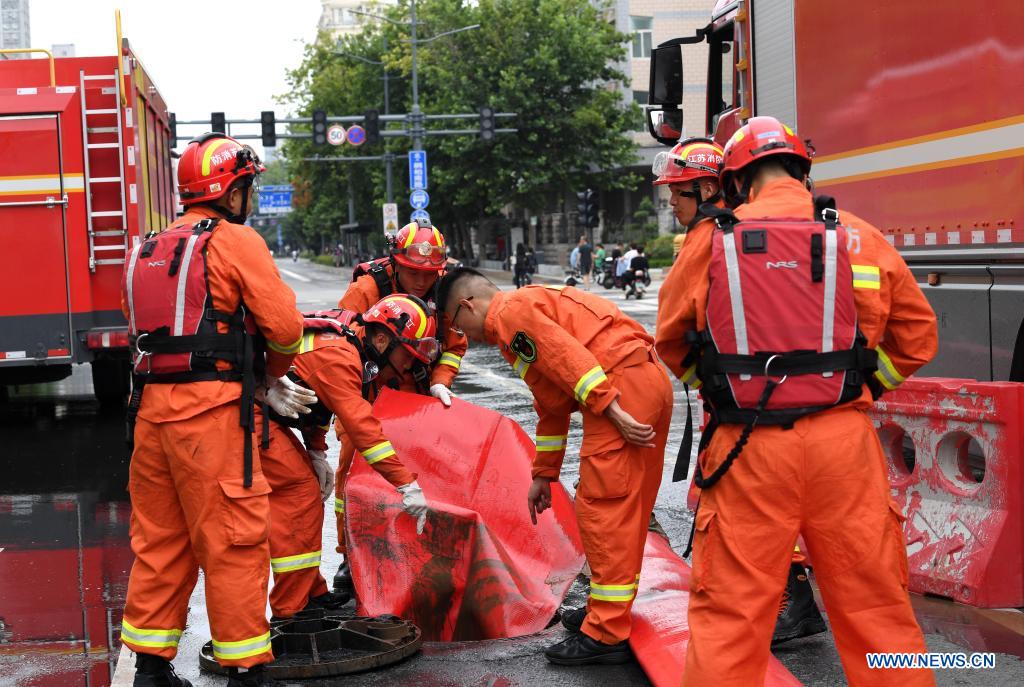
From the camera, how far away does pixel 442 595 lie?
5.35 metres

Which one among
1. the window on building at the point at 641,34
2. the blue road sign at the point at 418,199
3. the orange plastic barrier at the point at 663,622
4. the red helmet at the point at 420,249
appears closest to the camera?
the orange plastic barrier at the point at 663,622

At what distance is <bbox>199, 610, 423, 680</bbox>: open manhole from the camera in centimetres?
484

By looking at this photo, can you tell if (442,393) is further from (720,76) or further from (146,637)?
(720,76)

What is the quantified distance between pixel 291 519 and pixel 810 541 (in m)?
2.43

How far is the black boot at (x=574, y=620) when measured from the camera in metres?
5.29

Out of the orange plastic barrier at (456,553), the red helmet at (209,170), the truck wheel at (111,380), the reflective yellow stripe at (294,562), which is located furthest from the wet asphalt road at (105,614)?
the truck wheel at (111,380)

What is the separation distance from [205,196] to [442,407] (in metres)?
1.64

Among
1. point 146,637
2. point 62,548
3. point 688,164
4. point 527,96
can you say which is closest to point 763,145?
point 688,164

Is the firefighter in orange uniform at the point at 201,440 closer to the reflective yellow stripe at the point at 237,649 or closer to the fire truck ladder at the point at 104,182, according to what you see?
the reflective yellow stripe at the point at 237,649

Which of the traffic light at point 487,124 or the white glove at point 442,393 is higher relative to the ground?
the traffic light at point 487,124

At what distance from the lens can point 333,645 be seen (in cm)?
517

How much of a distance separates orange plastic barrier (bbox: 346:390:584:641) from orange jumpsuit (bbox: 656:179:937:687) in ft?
5.88

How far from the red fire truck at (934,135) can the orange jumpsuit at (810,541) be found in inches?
110

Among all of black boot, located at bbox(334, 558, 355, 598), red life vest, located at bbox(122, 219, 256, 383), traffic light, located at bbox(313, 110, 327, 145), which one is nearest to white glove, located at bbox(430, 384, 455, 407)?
black boot, located at bbox(334, 558, 355, 598)
